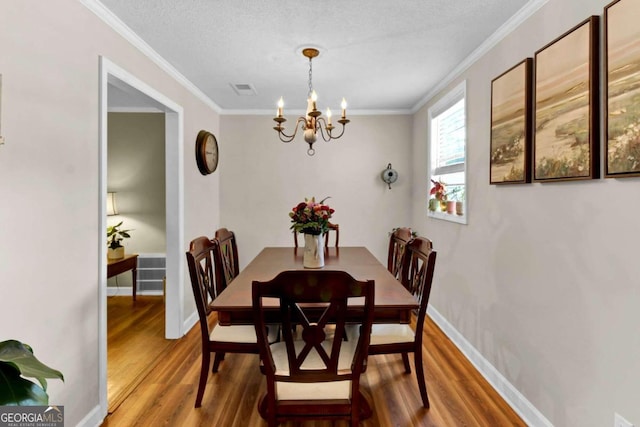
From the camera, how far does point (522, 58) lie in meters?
2.16

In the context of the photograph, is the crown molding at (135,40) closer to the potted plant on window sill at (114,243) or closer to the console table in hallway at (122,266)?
the potted plant on window sill at (114,243)

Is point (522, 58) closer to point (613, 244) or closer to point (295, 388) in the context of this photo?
point (613, 244)

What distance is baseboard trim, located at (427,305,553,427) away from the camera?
198cm

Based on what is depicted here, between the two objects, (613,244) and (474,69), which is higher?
(474,69)

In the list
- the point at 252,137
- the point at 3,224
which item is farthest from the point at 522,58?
the point at 252,137

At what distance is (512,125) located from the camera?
2213 millimetres

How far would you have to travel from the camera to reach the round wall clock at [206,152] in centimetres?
381

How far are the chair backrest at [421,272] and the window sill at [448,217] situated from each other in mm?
697

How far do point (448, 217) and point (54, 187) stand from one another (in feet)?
9.76

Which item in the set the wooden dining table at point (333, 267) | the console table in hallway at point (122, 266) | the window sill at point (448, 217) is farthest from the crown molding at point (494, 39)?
the console table in hallway at point (122, 266)

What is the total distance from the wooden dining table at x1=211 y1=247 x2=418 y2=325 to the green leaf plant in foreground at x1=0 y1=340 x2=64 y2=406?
900mm

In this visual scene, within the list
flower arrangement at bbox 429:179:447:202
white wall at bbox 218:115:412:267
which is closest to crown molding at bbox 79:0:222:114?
white wall at bbox 218:115:412:267

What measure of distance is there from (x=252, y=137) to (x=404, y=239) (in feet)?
8.76

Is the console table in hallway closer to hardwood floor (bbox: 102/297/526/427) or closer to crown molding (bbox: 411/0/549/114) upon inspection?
hardwood floor (bbox: 102/297/526/427)
